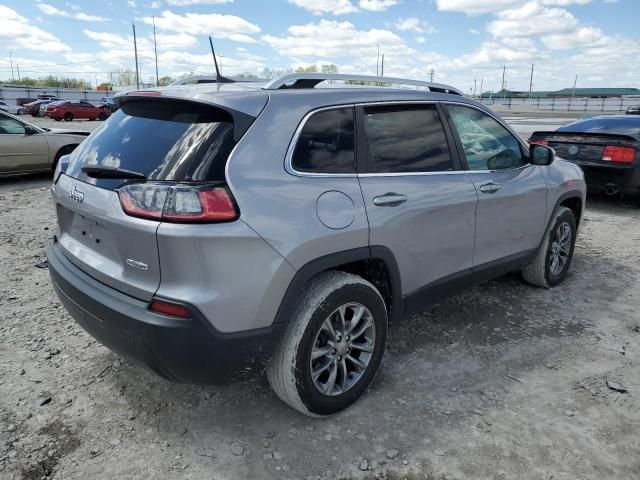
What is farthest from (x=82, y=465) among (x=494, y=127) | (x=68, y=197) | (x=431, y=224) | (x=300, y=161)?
(x=494, y=127)

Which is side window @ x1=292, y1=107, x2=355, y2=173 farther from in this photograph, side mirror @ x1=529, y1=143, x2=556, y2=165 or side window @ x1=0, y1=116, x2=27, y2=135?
side window @ x1=0, y1=116, x2=27, y2=135

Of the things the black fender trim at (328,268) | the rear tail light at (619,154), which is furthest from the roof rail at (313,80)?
the rear tail light at (619,154)

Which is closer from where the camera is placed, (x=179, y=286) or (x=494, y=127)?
(x=179, y=286)

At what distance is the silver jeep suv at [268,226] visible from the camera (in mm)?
2217

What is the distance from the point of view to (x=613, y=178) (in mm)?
7434

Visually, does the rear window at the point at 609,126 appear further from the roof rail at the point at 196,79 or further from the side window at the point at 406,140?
the roof rail at the point at 196,79

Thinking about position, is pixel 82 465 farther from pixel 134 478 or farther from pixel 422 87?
pixel 422 87

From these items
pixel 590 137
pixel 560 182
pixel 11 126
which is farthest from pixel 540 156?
pixel 11 126

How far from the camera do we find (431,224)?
310cm

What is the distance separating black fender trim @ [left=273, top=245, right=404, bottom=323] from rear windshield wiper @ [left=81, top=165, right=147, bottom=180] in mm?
860

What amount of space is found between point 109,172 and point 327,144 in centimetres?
110

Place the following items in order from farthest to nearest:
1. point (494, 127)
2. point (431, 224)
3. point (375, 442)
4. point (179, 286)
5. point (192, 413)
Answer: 1. point (494, 127)
2. point (431, 224)
3. point (192, 413)
4. point (375, 442)
5. point (179, 286)

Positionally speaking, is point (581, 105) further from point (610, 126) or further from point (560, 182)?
point (560, 182)

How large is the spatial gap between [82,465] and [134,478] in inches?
11.2
